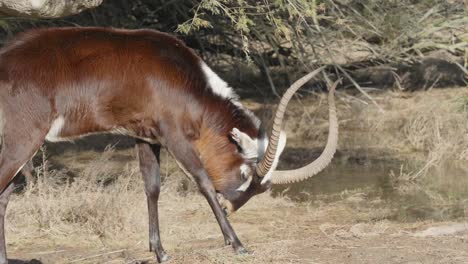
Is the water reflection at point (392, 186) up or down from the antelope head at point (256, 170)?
down

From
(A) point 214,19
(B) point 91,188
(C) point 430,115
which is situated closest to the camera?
(B) point 91,188

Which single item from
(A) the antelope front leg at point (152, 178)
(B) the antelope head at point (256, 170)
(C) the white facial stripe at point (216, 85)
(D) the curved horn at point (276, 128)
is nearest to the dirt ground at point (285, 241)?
(A) the antelope front leg at point (152, 178)

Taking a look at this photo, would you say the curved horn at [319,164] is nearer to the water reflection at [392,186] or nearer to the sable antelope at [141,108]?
the sable antelope at [141,108]

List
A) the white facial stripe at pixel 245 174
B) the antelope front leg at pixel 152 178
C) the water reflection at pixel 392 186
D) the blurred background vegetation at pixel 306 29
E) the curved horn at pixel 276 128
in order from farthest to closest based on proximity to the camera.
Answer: the blurred background vegetation at pixel 306 29 < the water reflection at pixel 392 186 < the antelope front leg at pixel 152 178 < the white facial stripe at pixel 245 174 < the curved horn at pixel 276 128

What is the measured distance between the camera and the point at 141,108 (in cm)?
745

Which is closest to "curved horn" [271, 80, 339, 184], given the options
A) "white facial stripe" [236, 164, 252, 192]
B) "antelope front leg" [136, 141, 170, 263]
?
"white facial stripe" [236, 164, 252, 192]

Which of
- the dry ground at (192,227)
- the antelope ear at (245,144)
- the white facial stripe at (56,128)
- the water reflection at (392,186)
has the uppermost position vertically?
the white facial stripe at (56,128)

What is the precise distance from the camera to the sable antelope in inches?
284

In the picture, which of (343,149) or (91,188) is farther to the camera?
(343,149)

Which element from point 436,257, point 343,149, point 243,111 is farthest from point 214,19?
point 436,257

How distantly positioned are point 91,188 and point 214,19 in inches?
138

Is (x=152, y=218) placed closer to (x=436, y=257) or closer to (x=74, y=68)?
(x=74, y=68)

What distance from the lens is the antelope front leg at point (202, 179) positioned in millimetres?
7449

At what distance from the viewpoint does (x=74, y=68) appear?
7.40m
